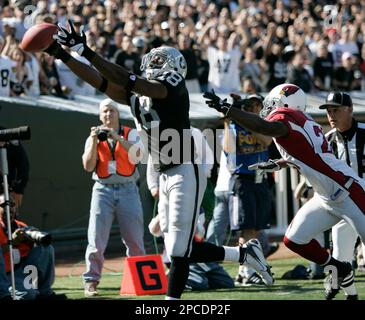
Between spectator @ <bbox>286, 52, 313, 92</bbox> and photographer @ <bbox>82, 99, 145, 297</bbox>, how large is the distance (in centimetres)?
715

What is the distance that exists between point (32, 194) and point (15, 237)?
4510mm

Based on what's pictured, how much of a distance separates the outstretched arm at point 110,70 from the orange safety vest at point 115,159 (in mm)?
2534

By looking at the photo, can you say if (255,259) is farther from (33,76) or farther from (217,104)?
(33,76)

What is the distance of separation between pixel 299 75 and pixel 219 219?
6.35m

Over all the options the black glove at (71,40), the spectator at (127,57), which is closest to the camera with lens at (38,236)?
the black glove at (71,40)

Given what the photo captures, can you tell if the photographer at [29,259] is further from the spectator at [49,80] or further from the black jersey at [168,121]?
the spectator at [49,80]

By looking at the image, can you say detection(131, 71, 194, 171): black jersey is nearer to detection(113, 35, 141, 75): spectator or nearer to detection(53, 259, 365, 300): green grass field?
detection(53, 259, 365, 300): green grass field

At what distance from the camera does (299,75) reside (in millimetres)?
16797

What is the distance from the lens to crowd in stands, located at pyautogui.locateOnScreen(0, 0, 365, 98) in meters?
14.3

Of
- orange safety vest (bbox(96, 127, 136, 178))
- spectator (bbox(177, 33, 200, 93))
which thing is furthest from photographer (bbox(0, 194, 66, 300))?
spectator (bbox(177, 33, 200, 93))
